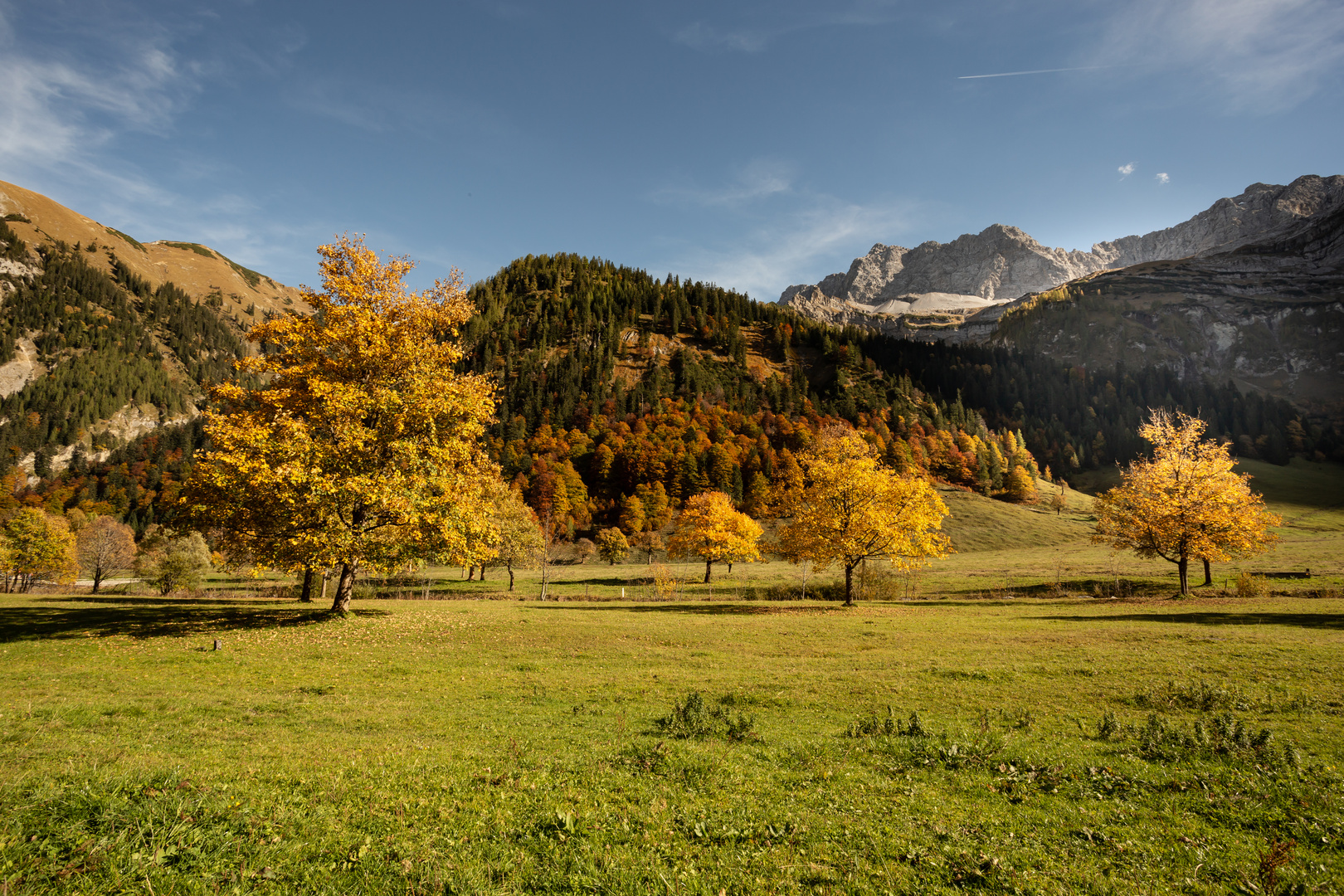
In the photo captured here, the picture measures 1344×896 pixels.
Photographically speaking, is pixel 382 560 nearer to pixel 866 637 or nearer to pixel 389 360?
pixel 389 360

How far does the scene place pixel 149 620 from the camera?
29375mm

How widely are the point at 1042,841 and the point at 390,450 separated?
2984 cm

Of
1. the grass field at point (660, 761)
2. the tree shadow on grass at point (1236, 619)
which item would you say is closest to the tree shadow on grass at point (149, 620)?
the grass field at point (660, 761)

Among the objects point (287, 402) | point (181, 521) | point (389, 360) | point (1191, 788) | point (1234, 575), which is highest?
point (389, 360)

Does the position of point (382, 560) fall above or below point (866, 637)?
above

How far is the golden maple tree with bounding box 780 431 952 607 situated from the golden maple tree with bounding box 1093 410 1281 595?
17442 mm

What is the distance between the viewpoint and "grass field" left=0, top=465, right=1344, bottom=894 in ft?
22.3

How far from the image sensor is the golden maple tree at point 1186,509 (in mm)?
46844

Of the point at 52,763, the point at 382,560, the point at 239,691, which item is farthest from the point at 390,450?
the point at 52,763

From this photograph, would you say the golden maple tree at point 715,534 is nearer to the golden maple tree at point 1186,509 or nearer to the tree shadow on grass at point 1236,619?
the golden maple tree at point 1186,509

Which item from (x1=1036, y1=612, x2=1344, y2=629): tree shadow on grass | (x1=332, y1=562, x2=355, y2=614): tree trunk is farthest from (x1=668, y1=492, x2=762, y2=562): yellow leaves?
(x1=332, y1=562, x2=355, y2=614): tree trunk

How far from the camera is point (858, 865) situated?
23.5 ft

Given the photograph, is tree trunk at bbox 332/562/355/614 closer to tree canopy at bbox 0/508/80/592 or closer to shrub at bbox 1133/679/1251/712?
shrub at bbox 1133/679/1251/712

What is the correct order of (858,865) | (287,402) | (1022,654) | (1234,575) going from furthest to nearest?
(1234,575)
(287,402)
(1022,654)
(858,865)
